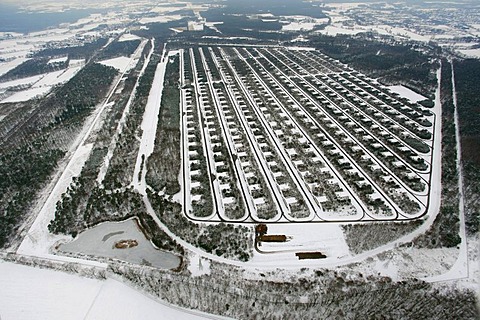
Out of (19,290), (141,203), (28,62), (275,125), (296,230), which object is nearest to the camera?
(19,290)

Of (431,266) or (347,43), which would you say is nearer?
(431,266)

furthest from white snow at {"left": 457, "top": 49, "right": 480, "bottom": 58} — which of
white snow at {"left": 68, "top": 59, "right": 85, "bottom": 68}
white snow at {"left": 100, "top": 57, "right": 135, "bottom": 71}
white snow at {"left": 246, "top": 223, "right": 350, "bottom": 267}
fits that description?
white snow at {"left": 68, "top": 59, "right": 85, "bottom": 68}

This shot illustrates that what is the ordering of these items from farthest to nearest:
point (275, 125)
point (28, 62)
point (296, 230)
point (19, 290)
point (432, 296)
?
point (28, 62)
point (275, 125)
point (296, 230)
point (19, 290)
point (432, 296)

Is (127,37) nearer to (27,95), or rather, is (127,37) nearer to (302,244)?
(27,95)

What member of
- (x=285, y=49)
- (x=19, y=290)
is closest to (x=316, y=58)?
(x=285, y=49)

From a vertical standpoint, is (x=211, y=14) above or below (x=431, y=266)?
above

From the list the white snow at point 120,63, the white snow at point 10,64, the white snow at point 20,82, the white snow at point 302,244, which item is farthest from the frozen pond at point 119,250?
the white snow at point 10,64

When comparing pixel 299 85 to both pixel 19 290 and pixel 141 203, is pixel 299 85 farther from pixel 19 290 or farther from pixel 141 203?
pixel 19 290
